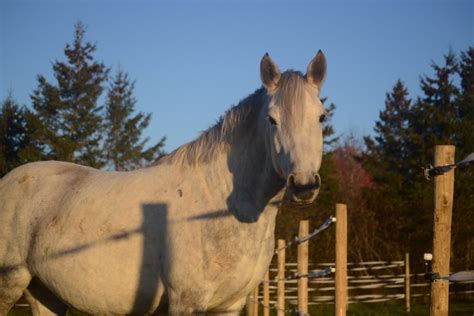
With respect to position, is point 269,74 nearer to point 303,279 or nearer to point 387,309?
point 303,279

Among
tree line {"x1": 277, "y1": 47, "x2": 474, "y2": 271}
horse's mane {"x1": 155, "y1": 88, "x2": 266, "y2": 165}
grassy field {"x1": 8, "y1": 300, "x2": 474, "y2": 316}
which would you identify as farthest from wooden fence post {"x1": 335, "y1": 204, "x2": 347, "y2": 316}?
tree line {"x1": 277, "y1": 47, "x2": 474, "y2": 271}

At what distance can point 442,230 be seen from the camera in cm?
281

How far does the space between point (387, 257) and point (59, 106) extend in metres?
13.6

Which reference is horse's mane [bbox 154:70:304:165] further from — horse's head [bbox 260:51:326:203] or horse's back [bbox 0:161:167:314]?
horse's back [bbox 0:161:167:314]

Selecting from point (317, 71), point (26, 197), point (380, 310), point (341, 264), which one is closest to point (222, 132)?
point (317, 71)

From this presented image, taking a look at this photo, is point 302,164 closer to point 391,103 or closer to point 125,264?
point 125,264

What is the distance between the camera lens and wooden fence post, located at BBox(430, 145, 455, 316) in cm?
277

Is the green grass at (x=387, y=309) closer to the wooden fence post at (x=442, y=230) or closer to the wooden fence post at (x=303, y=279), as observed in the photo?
the wooden fence post at (x=303, y=279)

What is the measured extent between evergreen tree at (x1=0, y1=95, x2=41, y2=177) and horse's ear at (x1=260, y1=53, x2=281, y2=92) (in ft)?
55.5

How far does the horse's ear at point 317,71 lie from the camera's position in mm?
3758

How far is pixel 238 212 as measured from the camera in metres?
3.72

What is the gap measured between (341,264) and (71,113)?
59.3ft

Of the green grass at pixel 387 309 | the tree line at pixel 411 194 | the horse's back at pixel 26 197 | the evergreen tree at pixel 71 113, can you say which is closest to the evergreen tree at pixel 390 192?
the tree line at pixel 411 194

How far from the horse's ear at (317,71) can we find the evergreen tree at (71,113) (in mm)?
16573
